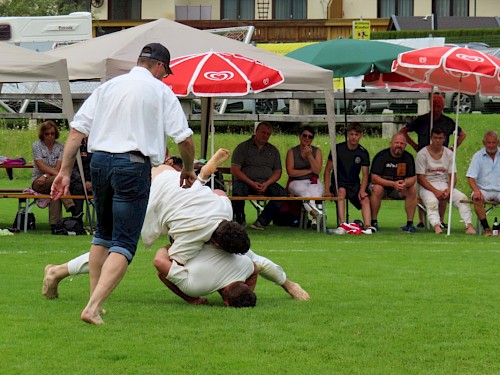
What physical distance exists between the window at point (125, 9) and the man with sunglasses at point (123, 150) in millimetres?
46018

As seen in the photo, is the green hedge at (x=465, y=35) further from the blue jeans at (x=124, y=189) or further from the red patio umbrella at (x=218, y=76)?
the blue jeans at (x=124, y=189)

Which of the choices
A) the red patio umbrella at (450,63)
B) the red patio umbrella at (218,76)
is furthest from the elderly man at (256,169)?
the red patio umbrella at (450,63)

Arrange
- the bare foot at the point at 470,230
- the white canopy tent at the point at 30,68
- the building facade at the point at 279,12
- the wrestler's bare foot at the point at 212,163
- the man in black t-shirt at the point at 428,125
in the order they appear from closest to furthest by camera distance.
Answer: the wrestler's bare foot at the point at 212,163 → the white canopy tent at the point at 30,68 → the bare foot at the point at 470,230 → the man in black t-shirt at the point at 428,125 → the building facade at the point at 279,12

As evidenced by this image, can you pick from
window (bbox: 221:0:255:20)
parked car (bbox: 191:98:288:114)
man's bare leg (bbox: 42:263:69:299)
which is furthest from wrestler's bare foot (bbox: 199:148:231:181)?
window (bbox: 221:0:255:20)

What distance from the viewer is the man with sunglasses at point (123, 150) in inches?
335

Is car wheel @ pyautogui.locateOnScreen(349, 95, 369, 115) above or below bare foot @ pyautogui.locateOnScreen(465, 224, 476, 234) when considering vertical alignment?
above

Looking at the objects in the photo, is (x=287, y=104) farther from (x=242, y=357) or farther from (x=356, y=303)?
(x=242, y=357)

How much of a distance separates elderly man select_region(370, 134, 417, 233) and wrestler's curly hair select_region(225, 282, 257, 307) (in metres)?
8.64

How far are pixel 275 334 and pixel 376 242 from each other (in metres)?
7.88

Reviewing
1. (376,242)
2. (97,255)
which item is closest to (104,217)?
(97,255)

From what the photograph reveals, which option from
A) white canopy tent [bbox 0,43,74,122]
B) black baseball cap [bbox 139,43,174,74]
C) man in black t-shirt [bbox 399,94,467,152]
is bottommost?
man in black t-shirt [bbox 399,94,467,152]

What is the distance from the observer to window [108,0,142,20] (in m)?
54.1

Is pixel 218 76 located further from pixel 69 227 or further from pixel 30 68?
pixel 69 227

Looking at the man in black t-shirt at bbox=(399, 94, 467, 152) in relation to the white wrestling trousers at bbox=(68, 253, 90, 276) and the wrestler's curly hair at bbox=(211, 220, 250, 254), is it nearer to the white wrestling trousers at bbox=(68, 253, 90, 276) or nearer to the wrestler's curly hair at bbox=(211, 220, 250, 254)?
the wrestler's curly hair at bbox=(211, 220, 250, 254)
